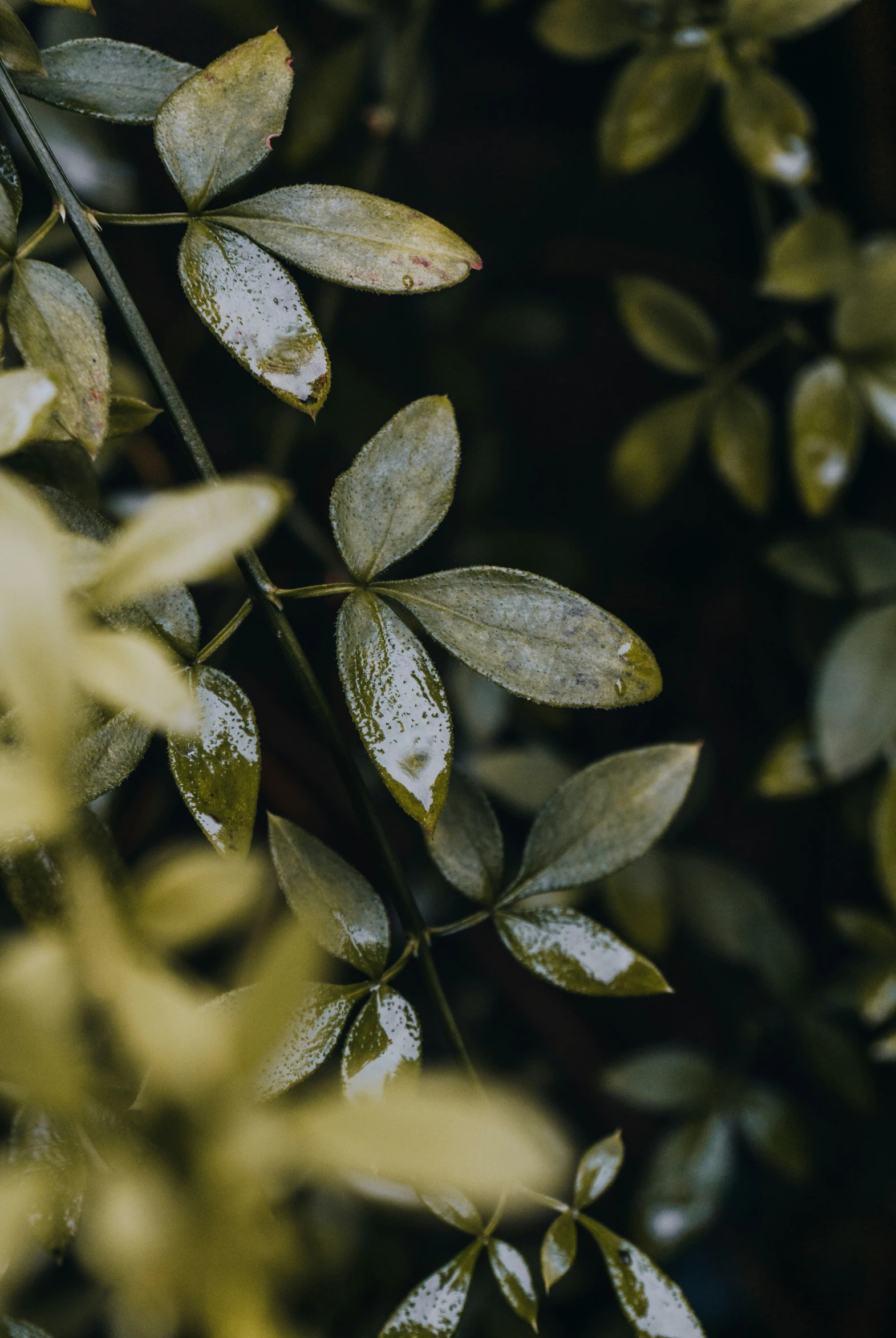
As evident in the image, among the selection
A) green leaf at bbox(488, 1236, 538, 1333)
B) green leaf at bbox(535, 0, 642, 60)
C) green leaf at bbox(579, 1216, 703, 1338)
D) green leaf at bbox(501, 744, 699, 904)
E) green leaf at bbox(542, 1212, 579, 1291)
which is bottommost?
green leaf at bbox(488, 1236, 538, 1333)

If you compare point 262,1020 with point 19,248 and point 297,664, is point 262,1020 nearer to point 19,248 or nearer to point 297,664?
point 297,664

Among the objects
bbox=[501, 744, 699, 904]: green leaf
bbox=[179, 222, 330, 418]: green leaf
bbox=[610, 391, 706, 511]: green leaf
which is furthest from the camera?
bbox=[610, 391, 706, 511]: green leaf

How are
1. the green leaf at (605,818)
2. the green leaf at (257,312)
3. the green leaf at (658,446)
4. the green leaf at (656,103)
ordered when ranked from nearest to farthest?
the green leaf at (257,312) < the green leaf at (605,818) < the green leaf at (656,103) < the green leaf at (658,446)

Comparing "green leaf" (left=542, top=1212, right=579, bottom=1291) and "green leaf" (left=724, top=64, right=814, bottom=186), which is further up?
"green leaf" (left=724, top=64, right=814, bottom=186)

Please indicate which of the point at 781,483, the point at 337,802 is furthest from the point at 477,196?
the point at 337,802

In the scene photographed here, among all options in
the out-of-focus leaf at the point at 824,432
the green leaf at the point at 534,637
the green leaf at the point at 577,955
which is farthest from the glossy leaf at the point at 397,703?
the out-of-focus leaf at the point at 824,432

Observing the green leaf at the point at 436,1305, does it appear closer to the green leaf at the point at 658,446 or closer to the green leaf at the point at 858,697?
the green leaf at the point at 858,697

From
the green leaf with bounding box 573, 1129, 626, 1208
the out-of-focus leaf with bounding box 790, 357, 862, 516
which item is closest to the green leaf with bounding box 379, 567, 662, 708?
the green leaf with bounding box 573, 1129, 626, 1208

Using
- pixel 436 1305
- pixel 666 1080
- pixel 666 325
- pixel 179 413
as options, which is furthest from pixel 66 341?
pixel 666 1080

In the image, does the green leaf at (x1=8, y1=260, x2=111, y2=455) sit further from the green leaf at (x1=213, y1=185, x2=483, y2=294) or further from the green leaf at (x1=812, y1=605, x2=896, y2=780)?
the green leaf at (x1=812, y1=605, x2=896, y2=780)
